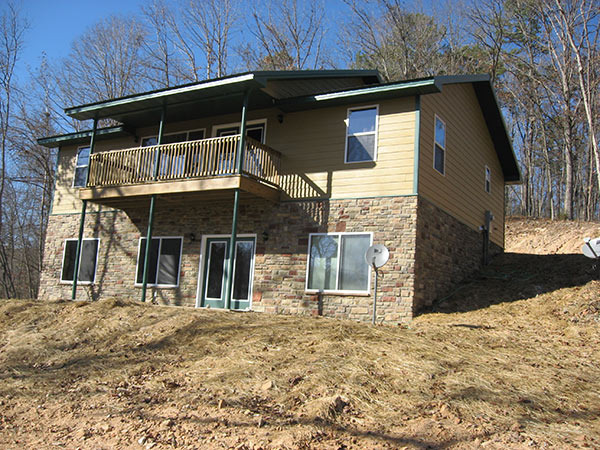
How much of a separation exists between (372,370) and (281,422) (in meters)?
1.71

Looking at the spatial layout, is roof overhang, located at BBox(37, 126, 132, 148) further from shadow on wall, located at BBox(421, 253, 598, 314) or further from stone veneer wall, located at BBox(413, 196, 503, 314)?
shadow on wall, located at BBox(421, 253, 598, 314)

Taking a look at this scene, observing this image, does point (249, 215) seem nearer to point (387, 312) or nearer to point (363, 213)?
point (363, 213)

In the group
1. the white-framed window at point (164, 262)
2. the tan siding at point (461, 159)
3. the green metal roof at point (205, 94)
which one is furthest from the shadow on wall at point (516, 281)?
the white-framed window at point (164, 262)

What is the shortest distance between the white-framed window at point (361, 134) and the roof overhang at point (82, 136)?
7.35 m

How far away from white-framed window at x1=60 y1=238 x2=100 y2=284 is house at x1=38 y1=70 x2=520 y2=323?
50 millimetres

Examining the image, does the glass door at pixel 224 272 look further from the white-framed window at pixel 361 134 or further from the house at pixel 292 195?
the white-framed window at pixel 361 134

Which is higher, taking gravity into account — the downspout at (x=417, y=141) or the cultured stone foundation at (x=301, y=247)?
the downspout at (x=417, y=141)

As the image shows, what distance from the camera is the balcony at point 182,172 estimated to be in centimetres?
1188

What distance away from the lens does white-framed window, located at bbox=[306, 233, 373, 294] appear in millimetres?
11109

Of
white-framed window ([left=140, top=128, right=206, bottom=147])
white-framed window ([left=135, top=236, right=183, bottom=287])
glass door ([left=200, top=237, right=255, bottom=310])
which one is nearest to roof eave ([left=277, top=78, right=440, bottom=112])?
white-framed window ([left=140, top=128, right=206, bottom=147])

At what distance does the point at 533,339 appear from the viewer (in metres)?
8.74

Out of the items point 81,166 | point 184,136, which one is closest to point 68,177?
point 81,166

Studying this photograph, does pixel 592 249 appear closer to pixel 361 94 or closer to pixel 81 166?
pixel 361 94

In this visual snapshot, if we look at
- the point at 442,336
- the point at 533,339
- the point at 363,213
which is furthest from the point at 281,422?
the point at 363,213
